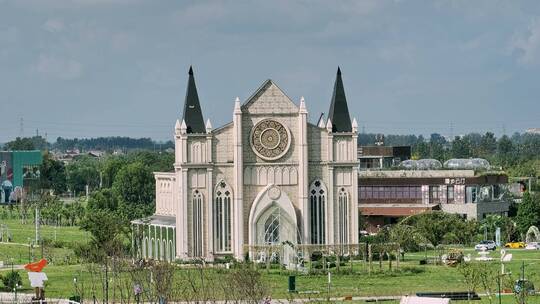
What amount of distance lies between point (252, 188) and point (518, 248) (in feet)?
59.1

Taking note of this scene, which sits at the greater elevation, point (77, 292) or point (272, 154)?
point (272, 154)

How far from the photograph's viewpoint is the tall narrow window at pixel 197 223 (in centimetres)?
9175

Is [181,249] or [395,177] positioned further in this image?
[395,177]

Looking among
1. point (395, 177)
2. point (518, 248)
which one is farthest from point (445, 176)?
point (518, 248)

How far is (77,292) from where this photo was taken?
69562 mm

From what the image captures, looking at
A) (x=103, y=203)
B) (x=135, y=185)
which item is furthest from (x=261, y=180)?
(x=135, y=185)

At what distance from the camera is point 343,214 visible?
93.4m

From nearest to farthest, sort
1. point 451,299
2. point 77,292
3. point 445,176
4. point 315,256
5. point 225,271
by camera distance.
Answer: point 451,299
point 77,292
point 225,271
point 315,256
point 445,176

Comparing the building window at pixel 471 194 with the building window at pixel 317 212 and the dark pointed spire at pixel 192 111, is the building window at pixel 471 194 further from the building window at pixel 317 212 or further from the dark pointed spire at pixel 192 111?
the dark pointed spire at pixel 192 111

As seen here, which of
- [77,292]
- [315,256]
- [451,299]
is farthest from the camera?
[315,256]

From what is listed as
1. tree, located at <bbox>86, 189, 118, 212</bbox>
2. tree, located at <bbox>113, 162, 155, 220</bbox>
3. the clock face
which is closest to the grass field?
the clock face

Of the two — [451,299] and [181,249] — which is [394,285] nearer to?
[451,299]

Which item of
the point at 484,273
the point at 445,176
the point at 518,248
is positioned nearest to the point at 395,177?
the point at 445,176

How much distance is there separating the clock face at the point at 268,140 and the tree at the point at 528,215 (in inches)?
1026
